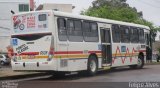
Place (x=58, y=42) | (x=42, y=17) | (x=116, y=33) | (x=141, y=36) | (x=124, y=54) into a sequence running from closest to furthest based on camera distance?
(x=58, y=42) → (x=42, y=17) → (x=116, y=33) → (x=124, y=54) → (x=141, y=36)

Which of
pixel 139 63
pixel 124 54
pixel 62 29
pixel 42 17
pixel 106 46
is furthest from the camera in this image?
pixel 139 63

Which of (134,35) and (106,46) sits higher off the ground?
(134,35)

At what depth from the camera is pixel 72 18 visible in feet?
69.3

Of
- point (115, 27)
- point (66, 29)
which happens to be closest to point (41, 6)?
point (115, 27)

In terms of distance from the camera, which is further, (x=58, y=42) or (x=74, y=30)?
(x=74, y=30)

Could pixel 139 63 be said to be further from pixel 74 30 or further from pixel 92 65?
pixel 74 30

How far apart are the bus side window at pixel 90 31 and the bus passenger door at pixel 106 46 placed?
2.34 ft

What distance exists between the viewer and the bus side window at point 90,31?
73.0ft

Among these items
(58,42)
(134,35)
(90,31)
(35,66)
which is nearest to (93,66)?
(90,31)

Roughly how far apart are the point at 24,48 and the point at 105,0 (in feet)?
197

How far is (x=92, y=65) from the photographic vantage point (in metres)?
22.7

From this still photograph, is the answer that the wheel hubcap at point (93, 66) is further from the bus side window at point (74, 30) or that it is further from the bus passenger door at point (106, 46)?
the bus side window at point (74, 30)

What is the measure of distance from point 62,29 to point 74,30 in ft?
3.68

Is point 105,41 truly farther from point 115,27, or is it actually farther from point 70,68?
point 70,68
